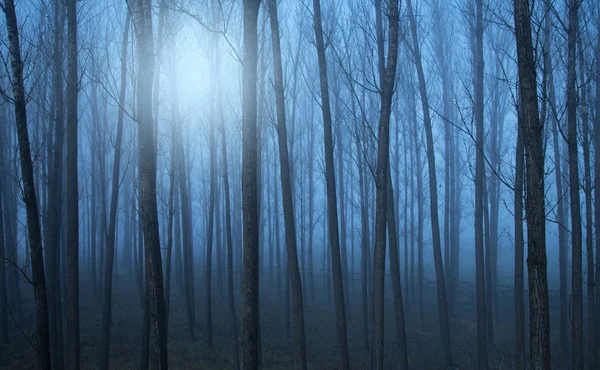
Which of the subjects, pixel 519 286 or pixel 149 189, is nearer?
pixel 149 189

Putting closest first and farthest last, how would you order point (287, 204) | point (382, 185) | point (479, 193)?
point (382, 185)
point (287, 204)
point (479, 193)

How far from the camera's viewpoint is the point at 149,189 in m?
4.97

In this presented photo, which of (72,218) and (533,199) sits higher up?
(533,199)

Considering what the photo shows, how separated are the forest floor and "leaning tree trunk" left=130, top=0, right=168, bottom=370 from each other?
464cm

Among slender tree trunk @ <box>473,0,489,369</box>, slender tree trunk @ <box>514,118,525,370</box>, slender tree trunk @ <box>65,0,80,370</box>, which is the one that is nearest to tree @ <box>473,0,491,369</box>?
slender tree trunk @ <box>473,0,489,369</box>

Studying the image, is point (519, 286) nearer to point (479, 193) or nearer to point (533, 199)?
point (479, 193)

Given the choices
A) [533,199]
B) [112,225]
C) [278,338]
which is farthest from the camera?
[278,338]

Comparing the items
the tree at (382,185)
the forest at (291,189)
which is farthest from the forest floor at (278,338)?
the tree at (382,185)

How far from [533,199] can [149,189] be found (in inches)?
179

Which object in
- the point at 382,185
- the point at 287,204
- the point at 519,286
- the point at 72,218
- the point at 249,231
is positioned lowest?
the point at 519,286

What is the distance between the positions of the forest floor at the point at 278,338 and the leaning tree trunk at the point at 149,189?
4.64 m

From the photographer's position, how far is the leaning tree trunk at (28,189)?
205 inches

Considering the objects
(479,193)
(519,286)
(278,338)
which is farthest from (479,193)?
(278,338)

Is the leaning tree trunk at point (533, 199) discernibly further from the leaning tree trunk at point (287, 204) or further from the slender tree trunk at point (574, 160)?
the leaning tree trunk at point (287, 204)
